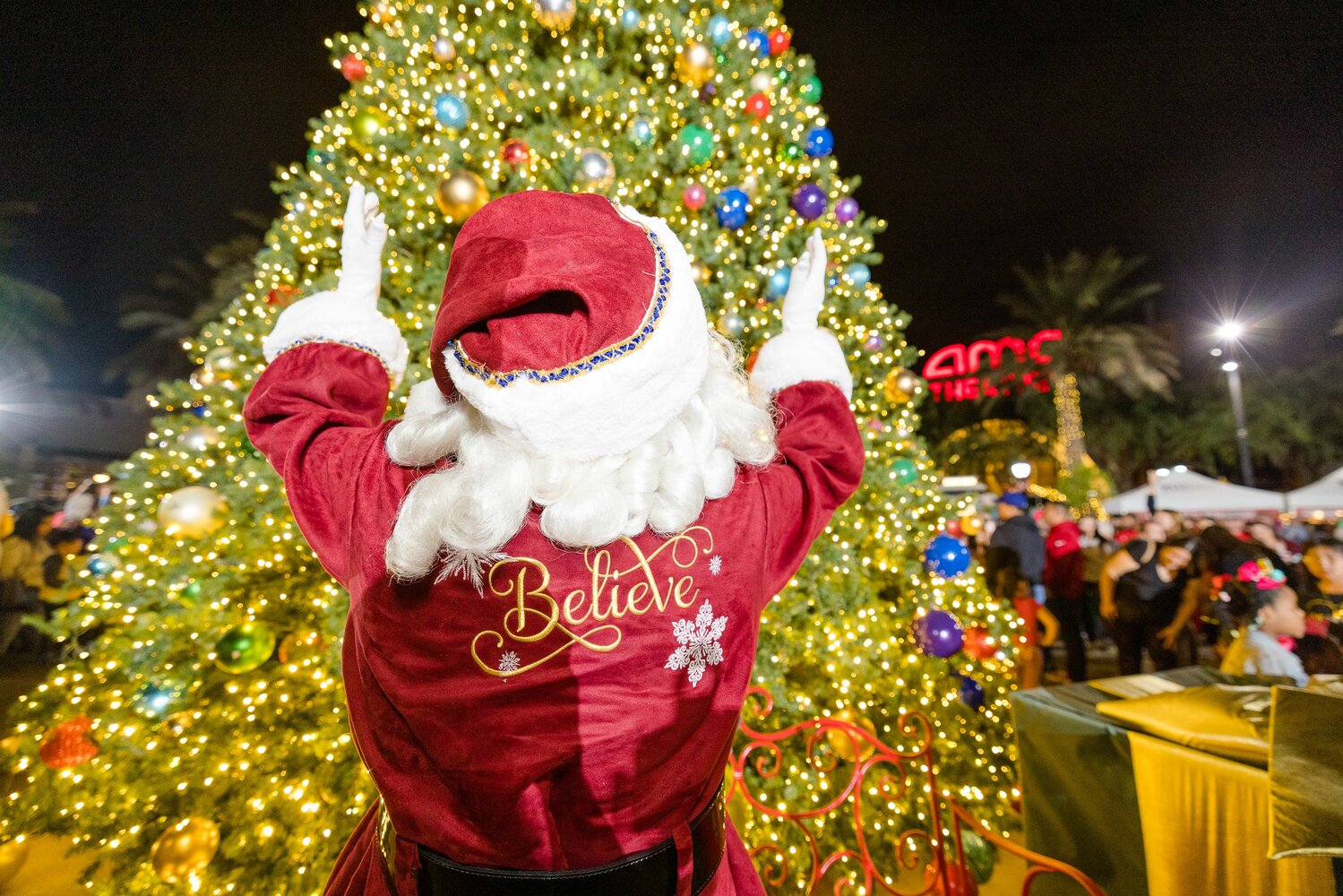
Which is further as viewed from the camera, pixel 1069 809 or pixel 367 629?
pixel 1069 809

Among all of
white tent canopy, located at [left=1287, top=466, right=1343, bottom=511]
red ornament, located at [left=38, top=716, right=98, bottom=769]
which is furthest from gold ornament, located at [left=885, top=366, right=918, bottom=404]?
white tent canopy, located at [left=1287, top=466, right=1343, bottom=511]

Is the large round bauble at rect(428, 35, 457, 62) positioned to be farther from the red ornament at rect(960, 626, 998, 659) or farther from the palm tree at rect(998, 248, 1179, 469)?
the palm tree at rect(998, 248, 1179, 469)

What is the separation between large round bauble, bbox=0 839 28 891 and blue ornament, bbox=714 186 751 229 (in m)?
4.39

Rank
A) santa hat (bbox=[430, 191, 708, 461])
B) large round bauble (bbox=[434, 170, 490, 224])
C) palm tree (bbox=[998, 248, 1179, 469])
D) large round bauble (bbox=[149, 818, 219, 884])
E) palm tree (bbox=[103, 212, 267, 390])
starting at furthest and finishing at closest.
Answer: palm tree (bbox=[998, 248, 1179, 469]) → palm tree (bbox=[103, 212, 267, 390]) → large round bauble (bbox=[434, 170, 490, 224]) → large round bauble (bbox=[149, 818, 219, 884]) → santa hat (bbox=[430, 191, 708, 461])

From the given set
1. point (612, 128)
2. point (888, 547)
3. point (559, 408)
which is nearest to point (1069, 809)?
point (888, 547)

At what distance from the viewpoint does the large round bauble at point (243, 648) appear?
92.1 inches

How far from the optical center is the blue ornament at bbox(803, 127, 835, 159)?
3.65m

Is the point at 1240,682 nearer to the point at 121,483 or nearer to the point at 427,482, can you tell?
the point at 427,482

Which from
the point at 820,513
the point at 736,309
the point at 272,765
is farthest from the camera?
the point at 736,309

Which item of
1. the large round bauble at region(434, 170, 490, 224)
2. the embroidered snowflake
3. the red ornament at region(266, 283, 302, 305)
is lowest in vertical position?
the embroidered snowflake

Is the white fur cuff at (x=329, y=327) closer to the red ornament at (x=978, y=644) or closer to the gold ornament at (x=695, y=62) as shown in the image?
the gold ornament at (x=695, y=62)

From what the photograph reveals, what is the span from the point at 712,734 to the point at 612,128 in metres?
3.47

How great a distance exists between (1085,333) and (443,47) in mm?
18893

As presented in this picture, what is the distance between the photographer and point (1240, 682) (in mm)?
1915
